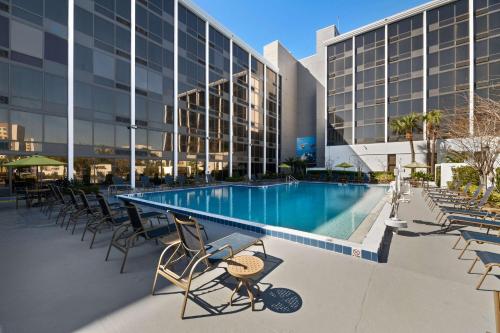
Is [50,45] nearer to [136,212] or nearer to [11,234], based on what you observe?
[11,234]

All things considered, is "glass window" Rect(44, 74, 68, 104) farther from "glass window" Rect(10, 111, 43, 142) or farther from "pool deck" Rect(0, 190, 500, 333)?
"pool deck" Rect(0, 190, 500, 333)

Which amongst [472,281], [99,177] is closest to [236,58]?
[99,177]

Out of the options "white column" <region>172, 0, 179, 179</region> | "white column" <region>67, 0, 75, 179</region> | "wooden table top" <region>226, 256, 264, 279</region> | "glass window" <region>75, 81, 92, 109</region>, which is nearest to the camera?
"wooden table top" <region>226, 256, 264, 279</region>

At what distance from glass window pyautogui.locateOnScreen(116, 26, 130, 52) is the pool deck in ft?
57.5

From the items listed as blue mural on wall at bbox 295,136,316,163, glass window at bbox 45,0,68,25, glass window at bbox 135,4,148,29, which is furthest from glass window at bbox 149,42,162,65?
blue mural on wall at bbox 295,136,316,163

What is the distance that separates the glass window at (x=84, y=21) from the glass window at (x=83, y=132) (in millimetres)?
6204

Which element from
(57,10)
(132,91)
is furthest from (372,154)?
(57,10)

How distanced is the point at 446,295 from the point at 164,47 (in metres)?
23.7

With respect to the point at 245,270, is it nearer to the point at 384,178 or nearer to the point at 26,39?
the point at 26,39

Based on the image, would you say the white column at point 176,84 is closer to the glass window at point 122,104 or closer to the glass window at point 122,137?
the glass window at point 122,137

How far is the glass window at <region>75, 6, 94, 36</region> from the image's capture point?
14821mm

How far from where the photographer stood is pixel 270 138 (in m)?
34.3

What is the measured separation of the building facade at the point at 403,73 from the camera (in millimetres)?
22734

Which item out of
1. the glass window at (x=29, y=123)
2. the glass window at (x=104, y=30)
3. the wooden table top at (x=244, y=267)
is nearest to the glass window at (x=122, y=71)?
the glass window at (x=104, y=30)
